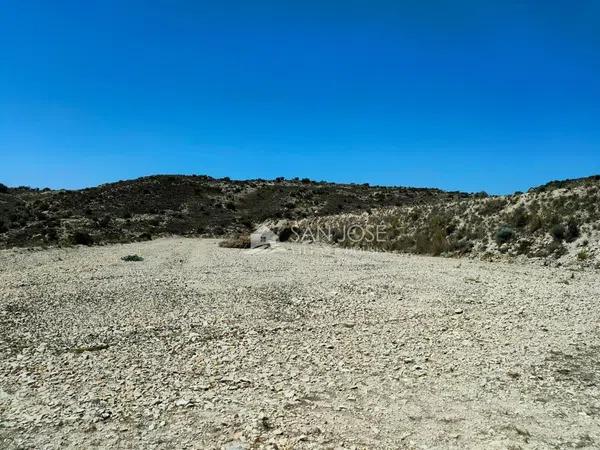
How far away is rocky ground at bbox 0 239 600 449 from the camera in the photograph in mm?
6387

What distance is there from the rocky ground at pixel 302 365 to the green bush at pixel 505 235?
9.69 m

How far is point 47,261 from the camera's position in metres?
26.6

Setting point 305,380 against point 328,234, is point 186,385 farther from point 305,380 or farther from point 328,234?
point 328,234

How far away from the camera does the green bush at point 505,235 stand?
27219mm

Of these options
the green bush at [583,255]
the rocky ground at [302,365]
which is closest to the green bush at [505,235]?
the green bush at [583,255]

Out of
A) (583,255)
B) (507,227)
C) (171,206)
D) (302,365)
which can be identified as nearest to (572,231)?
(583,255)

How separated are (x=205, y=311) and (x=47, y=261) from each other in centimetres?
1734

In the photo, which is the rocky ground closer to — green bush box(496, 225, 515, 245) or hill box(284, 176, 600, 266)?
hill box(284, 176, 600, 266)

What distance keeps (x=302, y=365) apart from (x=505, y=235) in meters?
21.9

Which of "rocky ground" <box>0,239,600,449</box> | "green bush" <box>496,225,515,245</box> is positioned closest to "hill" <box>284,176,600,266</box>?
"green bush" <box>496,225,515,245</box>

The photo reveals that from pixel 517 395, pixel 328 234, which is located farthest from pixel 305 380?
pixel 328 234

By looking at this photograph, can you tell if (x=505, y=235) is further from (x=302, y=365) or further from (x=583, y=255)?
(x=302, y=365)

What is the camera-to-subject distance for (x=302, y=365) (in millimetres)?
8930

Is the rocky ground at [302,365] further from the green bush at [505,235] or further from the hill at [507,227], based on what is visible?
the green bush at [505,235]
